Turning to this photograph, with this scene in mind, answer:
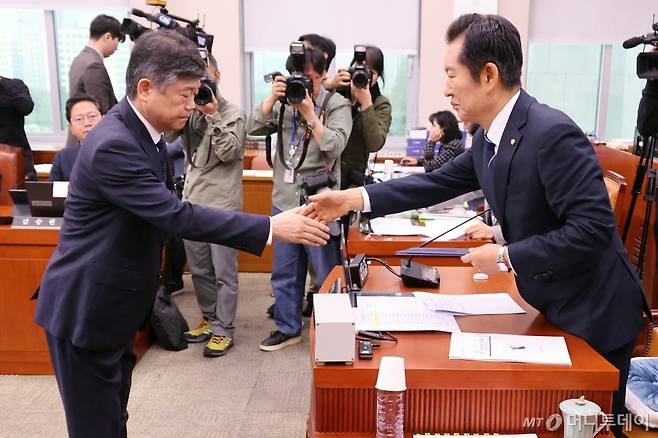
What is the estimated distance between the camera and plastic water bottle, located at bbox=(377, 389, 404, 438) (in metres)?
1.28

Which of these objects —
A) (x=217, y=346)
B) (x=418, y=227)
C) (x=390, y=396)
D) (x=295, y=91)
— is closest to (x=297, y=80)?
(x=295, y=91)

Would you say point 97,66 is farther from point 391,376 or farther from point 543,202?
point 391,376

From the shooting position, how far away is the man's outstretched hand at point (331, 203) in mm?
1922

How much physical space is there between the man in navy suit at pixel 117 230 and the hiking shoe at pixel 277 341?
1677mm

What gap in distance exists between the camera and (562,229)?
1.45m

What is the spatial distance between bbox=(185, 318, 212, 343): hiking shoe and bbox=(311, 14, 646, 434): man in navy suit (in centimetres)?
226

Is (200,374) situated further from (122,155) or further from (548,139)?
(548,139)

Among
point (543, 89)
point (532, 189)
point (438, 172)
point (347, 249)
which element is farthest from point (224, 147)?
point (543, 89)

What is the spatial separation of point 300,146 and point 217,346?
1091 mm

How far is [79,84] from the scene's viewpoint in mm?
4426

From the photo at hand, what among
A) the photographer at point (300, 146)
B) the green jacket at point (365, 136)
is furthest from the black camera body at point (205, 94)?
the green jacket at point (365, 136)

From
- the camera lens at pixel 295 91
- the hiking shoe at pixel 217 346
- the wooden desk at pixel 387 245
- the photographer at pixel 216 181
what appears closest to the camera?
the wooden desk at pixel 387 245

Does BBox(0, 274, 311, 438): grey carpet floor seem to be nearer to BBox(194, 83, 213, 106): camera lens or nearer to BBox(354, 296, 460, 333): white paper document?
BBox(354, 296, 460, 333): white paper document

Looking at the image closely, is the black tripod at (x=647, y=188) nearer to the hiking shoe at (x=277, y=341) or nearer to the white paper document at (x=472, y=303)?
the white paper document at (x=472, y=303)
